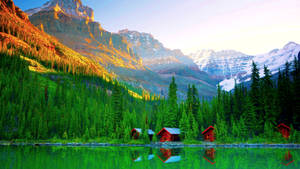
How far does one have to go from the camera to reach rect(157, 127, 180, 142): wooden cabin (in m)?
73.9

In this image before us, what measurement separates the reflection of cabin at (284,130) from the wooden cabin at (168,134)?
2899 centimetres

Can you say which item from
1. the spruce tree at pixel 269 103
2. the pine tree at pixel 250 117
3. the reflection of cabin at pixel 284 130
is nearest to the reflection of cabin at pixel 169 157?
the pine tree at pixel 250 117

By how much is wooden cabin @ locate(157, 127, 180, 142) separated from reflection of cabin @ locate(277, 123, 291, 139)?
2899 cm

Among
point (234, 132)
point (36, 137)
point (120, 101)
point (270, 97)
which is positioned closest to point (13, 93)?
point (36, 137)

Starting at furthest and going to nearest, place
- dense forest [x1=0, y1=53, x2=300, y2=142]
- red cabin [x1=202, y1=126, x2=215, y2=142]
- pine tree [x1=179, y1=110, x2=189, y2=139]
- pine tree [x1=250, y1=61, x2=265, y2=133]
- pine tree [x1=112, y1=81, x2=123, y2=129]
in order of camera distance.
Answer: pine tree [x1=112, y1=81, x2=123, y2=129] < pine tree [x1=179, y1=110, x2=189, y2=139] < red cabin [x1=202, y1=126, x2=215, y2=142] < pine tree [x1=250, y1=61, x2=265, y2=133] < dense forest [x1=0, y1=53, x2=300, y2=142]

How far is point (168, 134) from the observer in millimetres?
74312

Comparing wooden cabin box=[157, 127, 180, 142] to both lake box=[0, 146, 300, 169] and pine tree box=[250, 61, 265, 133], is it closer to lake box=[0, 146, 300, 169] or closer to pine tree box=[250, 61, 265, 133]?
pine tree box=[250, 61, 265, 133]

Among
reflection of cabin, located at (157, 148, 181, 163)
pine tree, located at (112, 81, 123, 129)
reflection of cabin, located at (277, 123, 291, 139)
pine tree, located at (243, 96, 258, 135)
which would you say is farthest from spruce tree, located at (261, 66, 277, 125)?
pine tree, located at (112, 81, 123, 129)

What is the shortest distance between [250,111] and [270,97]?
822cm

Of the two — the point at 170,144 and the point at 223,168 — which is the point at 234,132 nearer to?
the point at 170,144

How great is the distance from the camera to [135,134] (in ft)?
268

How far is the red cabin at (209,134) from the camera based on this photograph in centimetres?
7238

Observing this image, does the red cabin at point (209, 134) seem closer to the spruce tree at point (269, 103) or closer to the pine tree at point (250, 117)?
the pine tree at point (250, 117)

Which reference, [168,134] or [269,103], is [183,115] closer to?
[168,134]
